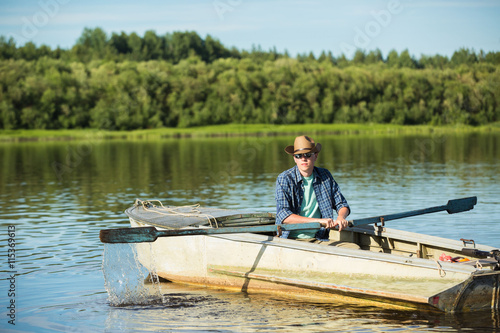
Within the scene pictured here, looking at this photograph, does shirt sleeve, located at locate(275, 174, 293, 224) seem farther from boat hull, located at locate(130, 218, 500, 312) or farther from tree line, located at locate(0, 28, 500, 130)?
tree line, located at locate(0, 28, 500, 130)

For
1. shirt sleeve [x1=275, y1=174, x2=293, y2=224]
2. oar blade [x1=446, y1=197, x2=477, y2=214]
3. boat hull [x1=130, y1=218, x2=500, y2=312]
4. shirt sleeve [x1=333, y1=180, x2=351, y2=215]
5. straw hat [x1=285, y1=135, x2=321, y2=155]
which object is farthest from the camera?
oar blade [x1=446, y1=197, x2=477, y2=214]

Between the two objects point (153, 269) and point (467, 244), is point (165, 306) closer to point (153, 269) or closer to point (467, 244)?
point (153, 269)

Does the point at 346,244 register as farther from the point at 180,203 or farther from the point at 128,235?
the point at 180,203

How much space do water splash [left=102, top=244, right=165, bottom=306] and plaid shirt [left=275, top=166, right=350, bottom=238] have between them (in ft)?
6.49

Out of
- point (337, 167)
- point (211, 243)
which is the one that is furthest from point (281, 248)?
point (337, 167)

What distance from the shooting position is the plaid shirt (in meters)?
8.95

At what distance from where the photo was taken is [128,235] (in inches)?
325

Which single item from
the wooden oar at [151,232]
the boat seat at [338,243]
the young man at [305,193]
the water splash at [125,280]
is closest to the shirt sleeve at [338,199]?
the young man at [305,193]

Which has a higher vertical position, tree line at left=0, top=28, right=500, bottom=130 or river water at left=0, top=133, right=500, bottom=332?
tree line at left=0, top=28, right=500, bottom=130

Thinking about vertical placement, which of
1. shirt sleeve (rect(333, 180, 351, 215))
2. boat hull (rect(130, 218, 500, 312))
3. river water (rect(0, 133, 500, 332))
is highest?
shirt sleeve (rect(333, 180, 351, 215))

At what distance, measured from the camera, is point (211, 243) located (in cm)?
930

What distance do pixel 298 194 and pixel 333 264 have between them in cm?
116

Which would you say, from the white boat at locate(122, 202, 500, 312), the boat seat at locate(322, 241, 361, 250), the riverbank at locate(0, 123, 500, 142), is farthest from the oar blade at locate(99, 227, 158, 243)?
the riverbank at locate(0, 123, 500, 142)

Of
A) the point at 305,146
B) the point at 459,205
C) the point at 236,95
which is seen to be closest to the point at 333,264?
the point at 305,146
